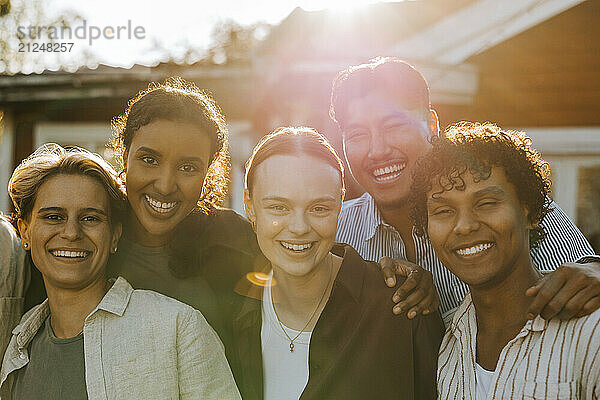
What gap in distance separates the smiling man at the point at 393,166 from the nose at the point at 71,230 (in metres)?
1.24

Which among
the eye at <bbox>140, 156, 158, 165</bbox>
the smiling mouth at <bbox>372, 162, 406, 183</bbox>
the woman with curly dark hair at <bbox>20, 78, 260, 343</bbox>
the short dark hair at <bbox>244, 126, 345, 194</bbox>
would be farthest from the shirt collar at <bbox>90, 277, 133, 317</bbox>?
the smiling mouth at <bbox>372, 162, 406, 183</bbox>

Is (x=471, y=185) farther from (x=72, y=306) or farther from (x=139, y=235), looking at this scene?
(x=72, y=306)

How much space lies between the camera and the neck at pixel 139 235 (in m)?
2.89

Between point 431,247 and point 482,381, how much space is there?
2.86ft

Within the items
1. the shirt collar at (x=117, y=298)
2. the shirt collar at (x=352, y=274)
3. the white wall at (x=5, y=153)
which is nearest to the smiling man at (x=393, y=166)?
the shirt collar at (x=352, y=274)

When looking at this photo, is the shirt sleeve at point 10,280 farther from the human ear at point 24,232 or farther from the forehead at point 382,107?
the forehead at point 382,107

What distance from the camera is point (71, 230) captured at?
2.52 meters

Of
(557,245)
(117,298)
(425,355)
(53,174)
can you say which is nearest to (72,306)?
(117,298)

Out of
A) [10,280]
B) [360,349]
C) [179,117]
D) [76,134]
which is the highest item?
[76,134]

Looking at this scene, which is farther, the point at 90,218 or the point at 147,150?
the point at 147,150

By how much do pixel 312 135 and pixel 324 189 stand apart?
0.27 metres

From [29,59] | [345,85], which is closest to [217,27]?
[29,59]

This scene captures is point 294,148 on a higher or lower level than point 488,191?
higher

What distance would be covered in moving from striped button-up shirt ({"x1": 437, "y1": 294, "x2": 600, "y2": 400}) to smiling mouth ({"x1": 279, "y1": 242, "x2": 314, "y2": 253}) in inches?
26.5
